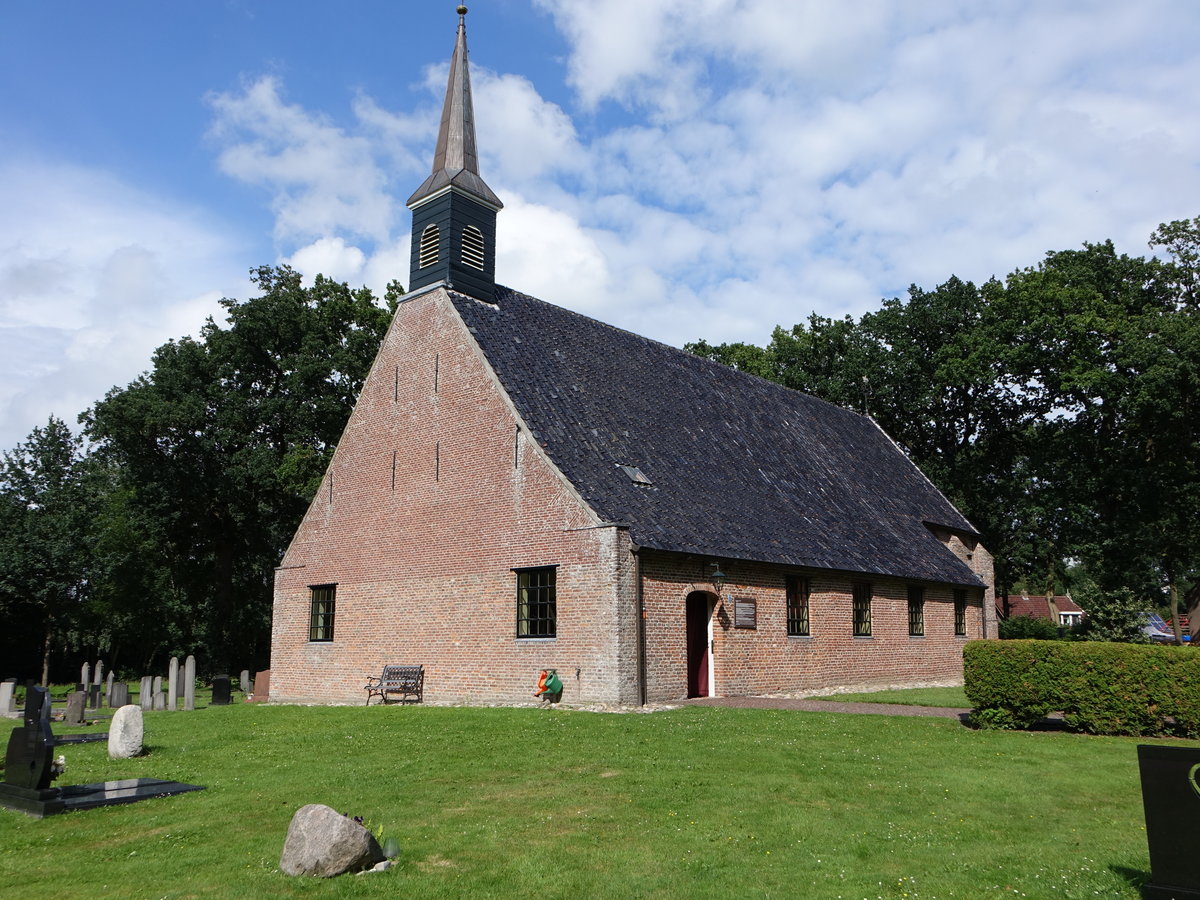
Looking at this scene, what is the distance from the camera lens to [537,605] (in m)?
19.5

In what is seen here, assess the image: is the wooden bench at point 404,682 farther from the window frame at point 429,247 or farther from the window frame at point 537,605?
the window frame at point 429,247

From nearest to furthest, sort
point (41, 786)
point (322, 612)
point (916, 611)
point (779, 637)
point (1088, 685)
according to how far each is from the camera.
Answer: point (41, 786), point (1088, 685), point (779, 637), point (322, 612), point (916, 611)

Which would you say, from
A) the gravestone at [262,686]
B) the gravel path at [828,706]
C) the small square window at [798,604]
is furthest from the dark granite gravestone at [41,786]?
the gravestone at [262,686]

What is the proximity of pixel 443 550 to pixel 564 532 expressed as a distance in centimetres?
399

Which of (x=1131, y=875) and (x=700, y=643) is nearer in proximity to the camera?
(x=1131, y=875)

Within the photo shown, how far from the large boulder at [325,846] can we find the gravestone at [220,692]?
17552mm

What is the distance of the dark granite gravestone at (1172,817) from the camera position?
19.0ft

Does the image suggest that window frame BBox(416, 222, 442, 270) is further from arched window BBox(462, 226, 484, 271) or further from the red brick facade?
the red brick facade

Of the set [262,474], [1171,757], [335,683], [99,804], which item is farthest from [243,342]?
[1171,757]

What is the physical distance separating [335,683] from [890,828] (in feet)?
59.6

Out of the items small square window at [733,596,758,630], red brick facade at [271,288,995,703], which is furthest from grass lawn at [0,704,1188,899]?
small square window at [733,596,758,630]

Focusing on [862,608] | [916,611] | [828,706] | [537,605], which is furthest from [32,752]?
[916,611]

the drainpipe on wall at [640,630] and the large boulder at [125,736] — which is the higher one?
the drainpipe on wall at [640,630]

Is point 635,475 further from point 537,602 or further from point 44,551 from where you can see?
point 44,551
